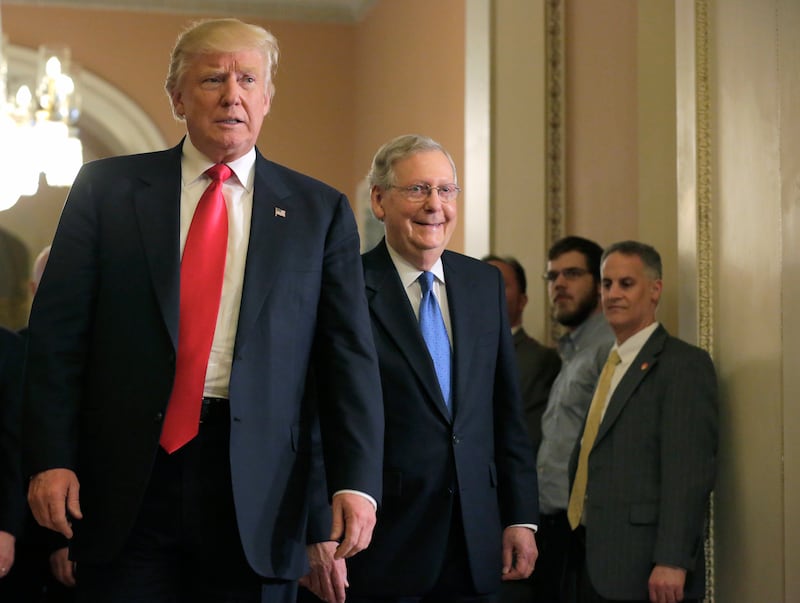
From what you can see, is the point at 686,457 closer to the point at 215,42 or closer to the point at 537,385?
→ the point at 537,385

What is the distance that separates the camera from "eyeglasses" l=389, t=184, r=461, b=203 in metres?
3.26

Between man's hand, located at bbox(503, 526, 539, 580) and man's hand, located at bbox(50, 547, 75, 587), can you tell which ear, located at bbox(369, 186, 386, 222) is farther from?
man's hand, located at bbox(50, 547, 75, 587)

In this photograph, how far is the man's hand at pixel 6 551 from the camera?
379 centimetres

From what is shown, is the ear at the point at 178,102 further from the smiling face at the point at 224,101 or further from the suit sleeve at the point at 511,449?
the suit sleeve at the point at 511,449

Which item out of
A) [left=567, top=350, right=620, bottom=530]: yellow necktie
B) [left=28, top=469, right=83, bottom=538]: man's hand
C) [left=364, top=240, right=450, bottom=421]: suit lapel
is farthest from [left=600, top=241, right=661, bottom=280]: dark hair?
[left=28, top=469, right=83, bottom=538]: man's hand

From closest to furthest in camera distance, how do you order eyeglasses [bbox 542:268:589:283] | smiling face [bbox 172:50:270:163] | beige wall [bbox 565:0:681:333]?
→ smiling face [bbox 172:50:270:163] → beige wall [bbox 565:0:681:333] → eyeglasses [bbox 542:268:589:283]

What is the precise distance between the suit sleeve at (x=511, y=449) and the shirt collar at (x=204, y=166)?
0.96 m

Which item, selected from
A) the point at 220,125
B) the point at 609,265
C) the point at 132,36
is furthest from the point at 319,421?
the point at 132,36

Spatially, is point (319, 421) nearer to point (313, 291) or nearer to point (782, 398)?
point (313, 291)

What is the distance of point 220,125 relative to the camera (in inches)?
99.0

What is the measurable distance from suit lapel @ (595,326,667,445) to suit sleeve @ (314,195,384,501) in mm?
1908

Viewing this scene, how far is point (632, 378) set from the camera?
436 centimetres

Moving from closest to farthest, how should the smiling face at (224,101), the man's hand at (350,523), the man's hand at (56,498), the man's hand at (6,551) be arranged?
the man's hand at (56,498) → the man's hand at (350,523) → the smiling face at (224,101) → the man's hand at (6,551)

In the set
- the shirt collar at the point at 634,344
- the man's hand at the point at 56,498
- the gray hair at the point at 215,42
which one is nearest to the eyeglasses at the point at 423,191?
the gray hair at the point at 215,42
